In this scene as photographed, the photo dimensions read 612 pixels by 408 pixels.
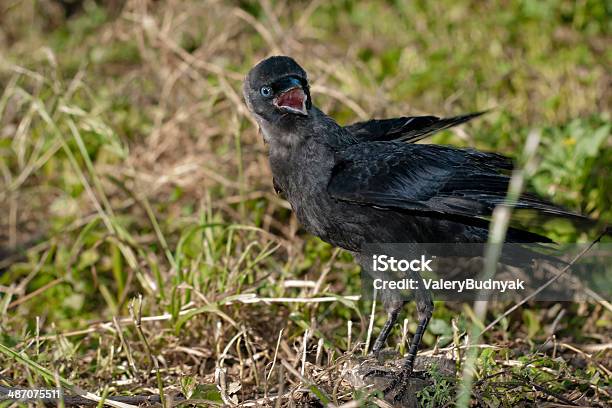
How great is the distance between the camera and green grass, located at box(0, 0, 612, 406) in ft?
11.4

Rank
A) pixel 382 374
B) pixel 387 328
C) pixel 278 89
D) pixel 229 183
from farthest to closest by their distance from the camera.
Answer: pixel 229 183 → pixel 387 328 → pixel 278 89 → pixel 382 374

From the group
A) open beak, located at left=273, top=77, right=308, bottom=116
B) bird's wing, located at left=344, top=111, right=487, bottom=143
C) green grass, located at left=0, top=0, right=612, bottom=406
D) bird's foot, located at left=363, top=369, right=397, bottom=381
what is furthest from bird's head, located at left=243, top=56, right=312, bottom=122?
bird's foot, located at left=363, top=369, right=397, bottom=381

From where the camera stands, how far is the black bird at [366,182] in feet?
10.1

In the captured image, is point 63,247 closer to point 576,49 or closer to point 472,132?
point 472,132

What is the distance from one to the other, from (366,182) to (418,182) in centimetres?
22

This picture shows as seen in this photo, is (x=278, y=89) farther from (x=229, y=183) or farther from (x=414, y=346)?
(x=229, y=183)

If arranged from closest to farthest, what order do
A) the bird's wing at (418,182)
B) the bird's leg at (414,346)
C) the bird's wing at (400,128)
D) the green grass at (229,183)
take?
1. the bird's leg at (414,346)
2. the bird's wing at (418,182)
3. the green grass at (229,183)
4. the bird's wing at (400,128)

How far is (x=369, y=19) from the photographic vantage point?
7.18m

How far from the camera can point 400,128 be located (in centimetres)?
370

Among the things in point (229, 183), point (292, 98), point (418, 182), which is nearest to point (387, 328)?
point (418, 182)

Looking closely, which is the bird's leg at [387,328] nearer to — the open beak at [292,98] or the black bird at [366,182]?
the black bird at [366,182]

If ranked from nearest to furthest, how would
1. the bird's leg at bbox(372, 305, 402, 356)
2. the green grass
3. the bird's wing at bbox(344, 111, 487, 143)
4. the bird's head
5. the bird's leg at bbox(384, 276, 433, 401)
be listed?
the bird's leg at bbox(384, 276, 433, 401) < the bird's head < the bird's leg at bbox(372, 305, 402, 356) < the green grass < the bird's wing at bbox(344, 111, 487, 143)

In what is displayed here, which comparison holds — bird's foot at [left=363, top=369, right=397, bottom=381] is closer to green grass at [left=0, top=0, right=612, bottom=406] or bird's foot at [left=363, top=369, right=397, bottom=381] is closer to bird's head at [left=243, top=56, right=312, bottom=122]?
green grass at [left=0, top=0, right=612, bottom=406]

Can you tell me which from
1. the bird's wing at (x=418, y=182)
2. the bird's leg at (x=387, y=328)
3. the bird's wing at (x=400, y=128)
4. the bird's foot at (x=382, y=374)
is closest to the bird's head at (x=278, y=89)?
the bird's wing at (x=418, y=182)
